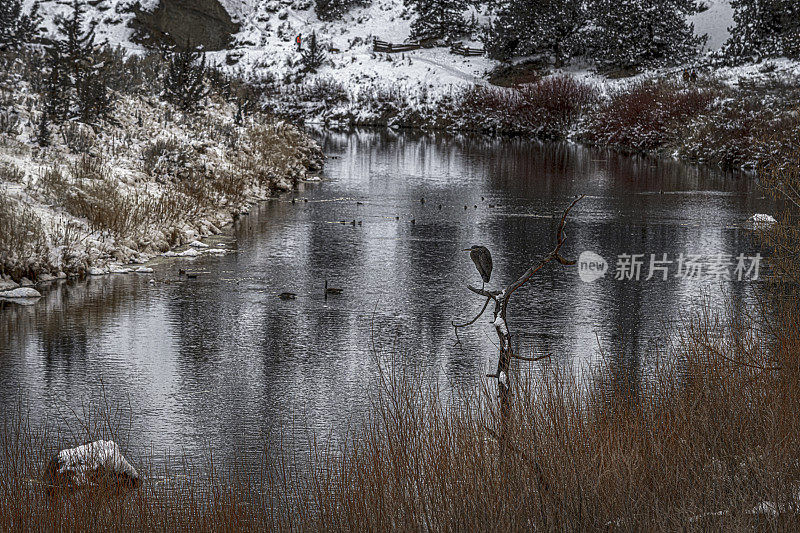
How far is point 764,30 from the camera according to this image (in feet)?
164

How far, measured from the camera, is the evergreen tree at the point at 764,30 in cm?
4847

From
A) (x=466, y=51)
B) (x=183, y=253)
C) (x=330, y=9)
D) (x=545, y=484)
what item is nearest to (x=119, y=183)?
(x=183, y=253)

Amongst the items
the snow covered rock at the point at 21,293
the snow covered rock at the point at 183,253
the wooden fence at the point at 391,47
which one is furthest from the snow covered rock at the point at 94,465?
the wooden fence at the point at 391,47

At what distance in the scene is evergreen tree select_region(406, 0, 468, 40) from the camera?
65250mm

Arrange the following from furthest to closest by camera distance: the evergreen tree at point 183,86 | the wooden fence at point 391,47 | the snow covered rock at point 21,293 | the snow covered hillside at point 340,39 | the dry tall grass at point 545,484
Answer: the wooden fence at point 391,47 → the snow covered hillside at point 340,39 → the evergreen tree at point 183,86 → the snow covered rock at point 21,293 → the dry tall grass at point 545,484

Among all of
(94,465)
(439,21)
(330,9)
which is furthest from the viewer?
(330,9)

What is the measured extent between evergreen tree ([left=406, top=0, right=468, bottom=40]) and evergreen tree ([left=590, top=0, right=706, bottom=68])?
38.4ft

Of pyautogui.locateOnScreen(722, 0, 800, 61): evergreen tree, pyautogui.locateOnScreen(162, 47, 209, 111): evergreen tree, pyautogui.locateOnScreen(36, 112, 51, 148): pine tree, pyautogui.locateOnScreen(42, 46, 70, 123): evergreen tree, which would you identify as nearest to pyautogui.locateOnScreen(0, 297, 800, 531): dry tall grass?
pyautogui.locateOnScreen(36, 112, 51, 148): pine tree

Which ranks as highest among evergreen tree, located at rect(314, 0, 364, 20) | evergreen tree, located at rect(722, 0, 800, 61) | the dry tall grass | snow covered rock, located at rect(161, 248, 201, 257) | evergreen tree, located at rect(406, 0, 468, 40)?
evergreen tree, located at rect(314, 0, 364, 20)

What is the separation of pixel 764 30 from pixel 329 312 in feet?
142

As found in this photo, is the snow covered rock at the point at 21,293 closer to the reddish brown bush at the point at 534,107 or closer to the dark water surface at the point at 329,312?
the dark water surface at the point at 329,312

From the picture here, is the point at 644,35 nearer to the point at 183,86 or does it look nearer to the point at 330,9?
the point at 330,9

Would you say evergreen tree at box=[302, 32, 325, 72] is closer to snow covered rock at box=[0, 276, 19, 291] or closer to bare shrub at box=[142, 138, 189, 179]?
bare shrub at box=[142, 138, 189, 179]

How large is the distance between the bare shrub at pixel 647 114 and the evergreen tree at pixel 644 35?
7885 mm
